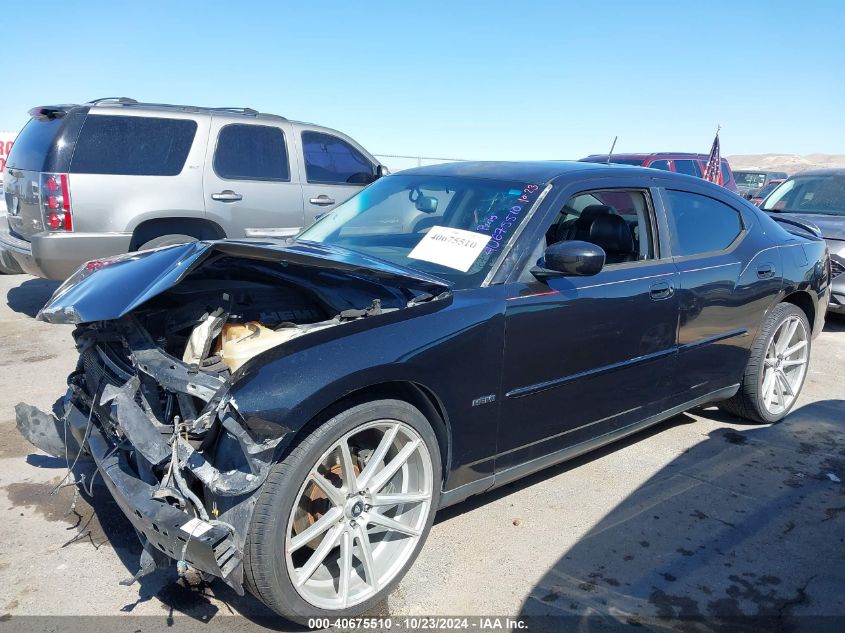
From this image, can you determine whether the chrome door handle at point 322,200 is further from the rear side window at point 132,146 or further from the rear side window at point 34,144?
the rear side window at point 34,144

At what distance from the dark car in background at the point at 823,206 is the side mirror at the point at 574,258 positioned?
5.43m

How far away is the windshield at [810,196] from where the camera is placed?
830cm

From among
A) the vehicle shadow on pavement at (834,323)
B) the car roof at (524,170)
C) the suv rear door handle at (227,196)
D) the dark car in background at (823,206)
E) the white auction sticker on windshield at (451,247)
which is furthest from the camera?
the vehicle shadow on pavement at (834,323)

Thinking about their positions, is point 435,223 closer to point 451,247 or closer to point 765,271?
point 451,247

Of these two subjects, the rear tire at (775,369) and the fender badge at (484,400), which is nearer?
the fender badge at (484,400)

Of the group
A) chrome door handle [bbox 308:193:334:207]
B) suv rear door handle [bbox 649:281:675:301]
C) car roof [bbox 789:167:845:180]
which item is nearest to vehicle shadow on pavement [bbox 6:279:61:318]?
chrome door handle [bbox 308:193:334:207]

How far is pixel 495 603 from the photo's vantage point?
2.66 meters

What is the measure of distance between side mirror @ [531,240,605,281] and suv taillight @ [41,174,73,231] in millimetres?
4696

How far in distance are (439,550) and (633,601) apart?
83 cm

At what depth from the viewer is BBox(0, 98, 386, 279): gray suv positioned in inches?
235

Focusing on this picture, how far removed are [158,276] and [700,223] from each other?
3039 mm

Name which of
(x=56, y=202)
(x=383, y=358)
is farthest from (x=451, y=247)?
(x=56, y=202)

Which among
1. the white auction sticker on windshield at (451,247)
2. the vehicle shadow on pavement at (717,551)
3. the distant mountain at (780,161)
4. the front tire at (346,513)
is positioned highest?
the distant mountain at (780,161)

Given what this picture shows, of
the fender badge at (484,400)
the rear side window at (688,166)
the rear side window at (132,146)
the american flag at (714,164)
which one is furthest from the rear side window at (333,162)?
the american flag at (714,164)
